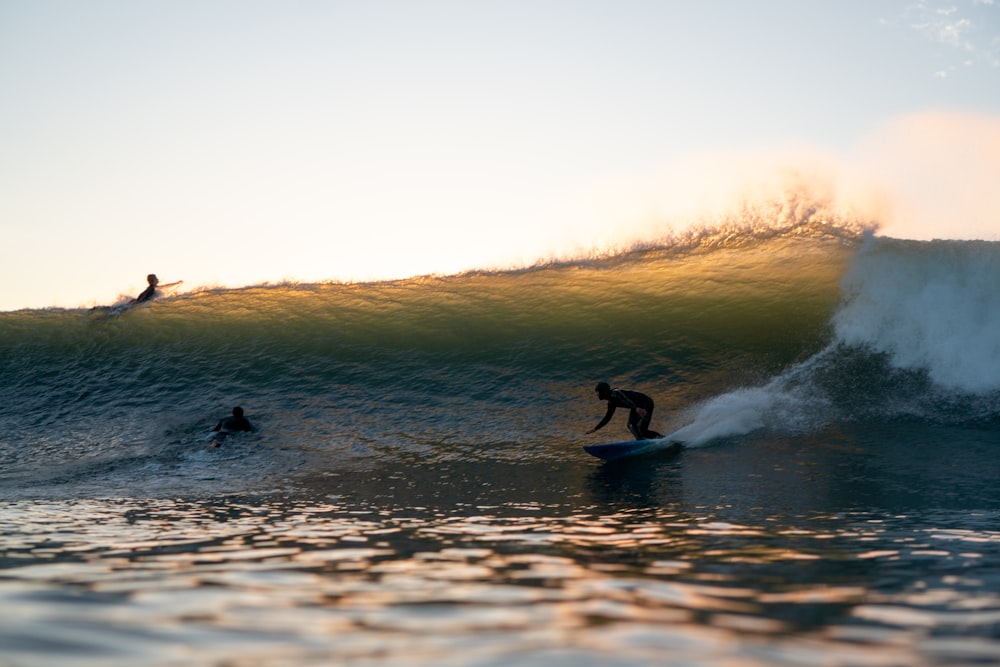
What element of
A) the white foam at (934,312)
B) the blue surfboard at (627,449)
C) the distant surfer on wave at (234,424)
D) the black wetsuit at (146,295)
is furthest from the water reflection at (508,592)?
the black wetsuit at (146,295)

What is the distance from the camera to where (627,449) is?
925cm

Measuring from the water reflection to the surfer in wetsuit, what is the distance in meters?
3.92

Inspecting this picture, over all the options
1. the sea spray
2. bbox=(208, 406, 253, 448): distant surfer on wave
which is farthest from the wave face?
bbox=(208, 406, 253, 448): distant surfer on wave

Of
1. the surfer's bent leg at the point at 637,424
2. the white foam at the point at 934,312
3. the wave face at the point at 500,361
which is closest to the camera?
the surfer's bent leg at the point at 637,424

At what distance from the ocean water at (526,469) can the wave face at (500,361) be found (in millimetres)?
69

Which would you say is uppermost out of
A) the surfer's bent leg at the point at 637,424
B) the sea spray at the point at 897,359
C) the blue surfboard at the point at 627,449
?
the sea spray at the point at 897,359

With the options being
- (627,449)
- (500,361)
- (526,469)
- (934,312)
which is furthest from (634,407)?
(934,312)

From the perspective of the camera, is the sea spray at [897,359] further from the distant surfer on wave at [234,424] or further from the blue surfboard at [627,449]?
the distant surfer on wave at [234,424]

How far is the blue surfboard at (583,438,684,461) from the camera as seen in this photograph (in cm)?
923

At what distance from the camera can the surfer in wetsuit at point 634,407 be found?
31.4 ft

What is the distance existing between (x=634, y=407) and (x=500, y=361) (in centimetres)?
422

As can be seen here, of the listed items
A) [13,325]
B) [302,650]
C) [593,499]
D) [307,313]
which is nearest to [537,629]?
[302,650]

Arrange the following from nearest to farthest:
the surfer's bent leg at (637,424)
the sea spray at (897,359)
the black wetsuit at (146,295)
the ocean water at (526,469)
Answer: the ocean water at (526,469) < the surfer's bent leg at (637,424) < the sea spray at (897,359) < the black wetsuit at (146,295)

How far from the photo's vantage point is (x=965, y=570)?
3498mm
